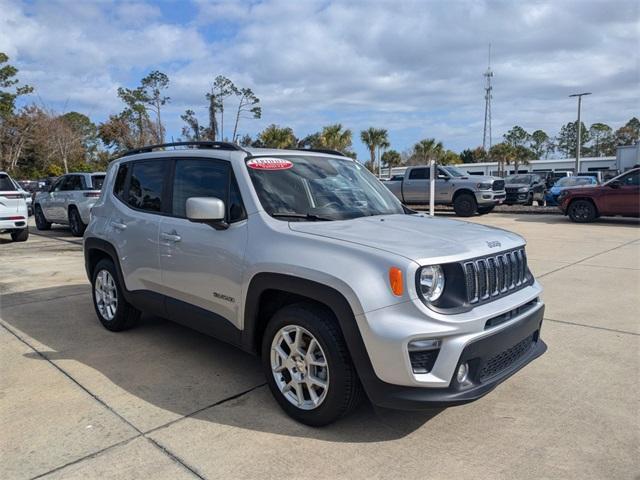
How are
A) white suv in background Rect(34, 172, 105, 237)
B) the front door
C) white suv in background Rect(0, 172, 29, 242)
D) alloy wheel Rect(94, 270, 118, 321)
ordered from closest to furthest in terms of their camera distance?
the front door < alloy wheel Rect(94, 270, 118, 321) < white suv in background Rect(0, 172, 29, 242) < white suv in background Rect(34, 172, 105, 237)

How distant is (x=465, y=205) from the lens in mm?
18688

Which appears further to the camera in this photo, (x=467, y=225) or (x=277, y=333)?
(x=467, y=225)

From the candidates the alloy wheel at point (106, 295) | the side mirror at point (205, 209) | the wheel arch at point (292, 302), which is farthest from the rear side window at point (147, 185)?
the wheel arch at point (292, 302)

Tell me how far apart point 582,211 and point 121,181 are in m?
14.6

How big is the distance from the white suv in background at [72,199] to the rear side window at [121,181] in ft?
27.8

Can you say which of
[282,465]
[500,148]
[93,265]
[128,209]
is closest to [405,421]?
[282,465]

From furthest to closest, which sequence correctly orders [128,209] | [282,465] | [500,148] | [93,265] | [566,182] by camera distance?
[500,148] → [566,182] → [93,265] → [128,209] → [282,465]

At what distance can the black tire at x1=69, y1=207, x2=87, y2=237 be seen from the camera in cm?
1402

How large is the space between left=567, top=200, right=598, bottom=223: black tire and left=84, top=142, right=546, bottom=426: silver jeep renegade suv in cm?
1319

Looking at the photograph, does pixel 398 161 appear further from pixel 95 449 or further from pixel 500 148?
pixel 95 449

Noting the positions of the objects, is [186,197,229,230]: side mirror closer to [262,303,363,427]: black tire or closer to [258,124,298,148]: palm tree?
[262,303,363,427]: black tire

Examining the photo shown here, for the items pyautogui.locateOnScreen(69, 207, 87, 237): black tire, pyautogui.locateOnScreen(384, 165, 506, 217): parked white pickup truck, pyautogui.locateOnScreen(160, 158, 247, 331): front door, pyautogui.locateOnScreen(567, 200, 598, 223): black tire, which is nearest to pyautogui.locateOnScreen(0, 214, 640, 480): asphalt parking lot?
pyautogui.locateOnScreen(160, 158, 247, 331): front door

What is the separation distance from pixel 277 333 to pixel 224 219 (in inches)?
38.4

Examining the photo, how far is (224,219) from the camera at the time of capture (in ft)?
Result: 12.5
